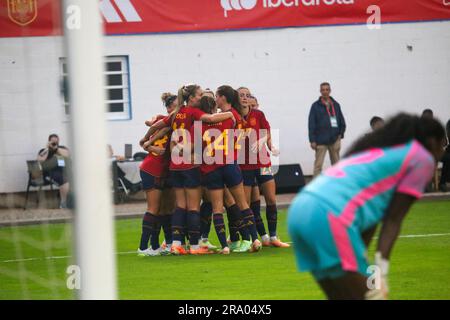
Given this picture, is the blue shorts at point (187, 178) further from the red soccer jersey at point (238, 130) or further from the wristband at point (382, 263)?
the wristband at point (382, 263)

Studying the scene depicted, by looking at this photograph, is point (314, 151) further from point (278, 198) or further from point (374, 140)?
point (374, 140)

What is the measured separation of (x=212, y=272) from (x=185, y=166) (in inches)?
81.6

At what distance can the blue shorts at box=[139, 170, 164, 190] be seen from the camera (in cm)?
1392

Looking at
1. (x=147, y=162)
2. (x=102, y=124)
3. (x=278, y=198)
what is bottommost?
(x=278, y=198)

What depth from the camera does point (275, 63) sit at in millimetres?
24906

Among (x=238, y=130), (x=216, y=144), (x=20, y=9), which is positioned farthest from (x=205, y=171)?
(x=20, y=9)

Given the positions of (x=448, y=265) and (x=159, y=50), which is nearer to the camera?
(x=448, y=265)

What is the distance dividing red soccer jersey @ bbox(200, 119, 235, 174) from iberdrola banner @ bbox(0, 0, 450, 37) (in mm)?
10716

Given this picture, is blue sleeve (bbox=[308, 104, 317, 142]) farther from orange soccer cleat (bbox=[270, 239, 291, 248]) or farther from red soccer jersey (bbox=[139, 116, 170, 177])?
red soccer jersey (bbox=[139, 116, 170, 177])

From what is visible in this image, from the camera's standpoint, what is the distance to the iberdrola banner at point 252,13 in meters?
24.0

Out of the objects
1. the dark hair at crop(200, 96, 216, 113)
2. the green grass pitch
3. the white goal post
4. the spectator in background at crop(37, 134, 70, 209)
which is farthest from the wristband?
the dark hair at crop(200, 96, 216, 113)

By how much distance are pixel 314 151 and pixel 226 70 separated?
9.48 feet

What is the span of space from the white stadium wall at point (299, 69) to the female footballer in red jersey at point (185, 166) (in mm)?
10478
